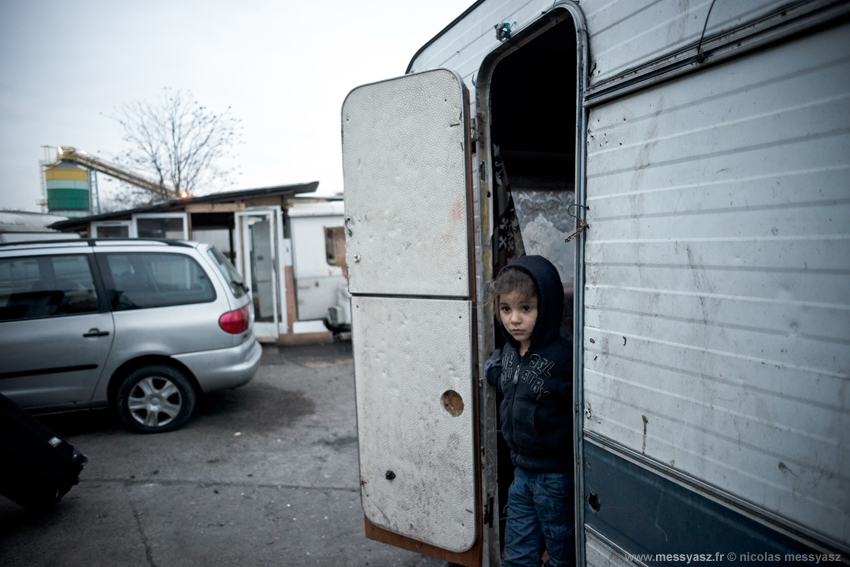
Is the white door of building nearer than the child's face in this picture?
No

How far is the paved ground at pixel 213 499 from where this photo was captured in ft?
9.98

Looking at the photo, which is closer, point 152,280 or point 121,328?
point 121,328

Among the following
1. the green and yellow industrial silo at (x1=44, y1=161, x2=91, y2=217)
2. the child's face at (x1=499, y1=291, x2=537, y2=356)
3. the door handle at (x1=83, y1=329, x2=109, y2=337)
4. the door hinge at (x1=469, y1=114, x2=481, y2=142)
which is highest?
the green and yellow industrial silo at (x1=44, y1=161, x2=91, y2=217)

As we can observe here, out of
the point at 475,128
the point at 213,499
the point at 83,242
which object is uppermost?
the point at 475,128

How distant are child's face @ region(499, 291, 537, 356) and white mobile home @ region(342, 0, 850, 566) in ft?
0.51

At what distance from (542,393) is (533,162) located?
198 centimetres

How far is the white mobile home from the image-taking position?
1111mm

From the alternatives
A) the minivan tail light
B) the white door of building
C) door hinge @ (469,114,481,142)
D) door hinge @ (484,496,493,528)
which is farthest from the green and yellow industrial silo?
door hinge @ (484,496,493,528)

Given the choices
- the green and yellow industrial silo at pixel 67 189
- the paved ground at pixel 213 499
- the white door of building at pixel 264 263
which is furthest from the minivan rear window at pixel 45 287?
the green and yellow industrial silo at pixel 67 189

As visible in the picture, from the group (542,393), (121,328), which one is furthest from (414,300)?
(121,328)

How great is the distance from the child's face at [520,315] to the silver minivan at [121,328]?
3600mm

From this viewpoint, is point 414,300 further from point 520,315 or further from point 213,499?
point 213,499

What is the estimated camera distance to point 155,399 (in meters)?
4.79

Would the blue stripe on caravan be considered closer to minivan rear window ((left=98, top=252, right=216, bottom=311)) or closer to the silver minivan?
the silver minivan
